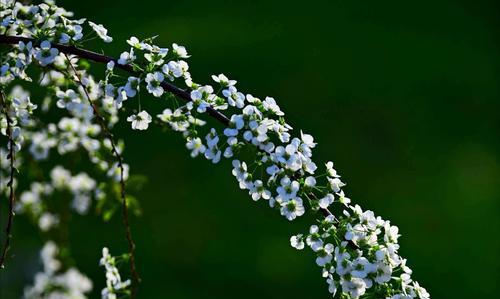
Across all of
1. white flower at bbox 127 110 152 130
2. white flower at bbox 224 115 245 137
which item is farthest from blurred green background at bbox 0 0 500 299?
white flower at bbox 224 115 245 137

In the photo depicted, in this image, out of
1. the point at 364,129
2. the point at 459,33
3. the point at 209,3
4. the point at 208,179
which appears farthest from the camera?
the point at 209,3

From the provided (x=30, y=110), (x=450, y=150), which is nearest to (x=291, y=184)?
(x=30, y=110)

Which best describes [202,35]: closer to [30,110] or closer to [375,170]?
[375,170]

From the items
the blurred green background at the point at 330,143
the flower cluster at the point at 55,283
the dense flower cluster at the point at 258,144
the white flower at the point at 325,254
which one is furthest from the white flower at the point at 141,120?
the blurred green background at the point at 330,143

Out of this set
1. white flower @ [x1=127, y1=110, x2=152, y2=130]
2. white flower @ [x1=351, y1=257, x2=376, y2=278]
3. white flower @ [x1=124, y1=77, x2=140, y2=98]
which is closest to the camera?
white flower @ [x1=351, y1=257, x2=376, y2=278]

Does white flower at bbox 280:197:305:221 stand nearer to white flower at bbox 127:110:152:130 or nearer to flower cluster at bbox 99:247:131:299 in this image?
white flower at bbox 127:110:152:130

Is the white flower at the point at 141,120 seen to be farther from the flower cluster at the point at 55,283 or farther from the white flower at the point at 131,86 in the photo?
the flower cluster at the point at 55,283

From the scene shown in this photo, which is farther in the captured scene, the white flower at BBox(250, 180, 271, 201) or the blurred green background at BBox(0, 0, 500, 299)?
the blurred green background at BBox(0, 0, 500, 299)

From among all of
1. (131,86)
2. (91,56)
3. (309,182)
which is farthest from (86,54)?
(309,182)
